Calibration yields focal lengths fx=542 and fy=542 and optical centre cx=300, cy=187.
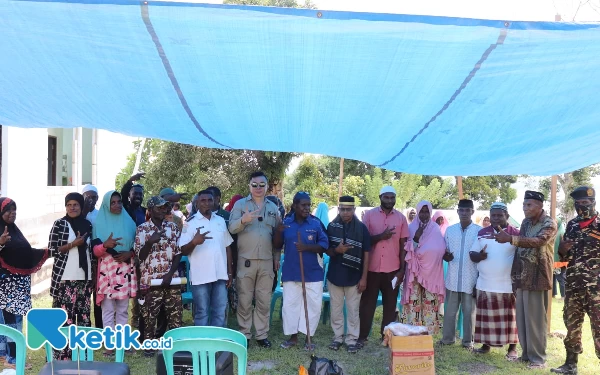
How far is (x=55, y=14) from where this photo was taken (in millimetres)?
2848

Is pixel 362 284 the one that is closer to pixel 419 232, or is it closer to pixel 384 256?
pixel 384 256

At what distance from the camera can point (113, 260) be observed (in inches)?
204

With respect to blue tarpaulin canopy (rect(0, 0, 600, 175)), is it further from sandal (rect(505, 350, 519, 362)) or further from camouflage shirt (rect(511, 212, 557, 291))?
sandal (rect(505, 350, 519, 362))

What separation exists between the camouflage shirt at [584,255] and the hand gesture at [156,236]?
391 cm

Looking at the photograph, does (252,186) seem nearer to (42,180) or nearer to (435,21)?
(435,21)

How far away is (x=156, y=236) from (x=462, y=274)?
329 cm

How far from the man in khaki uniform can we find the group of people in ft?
0.04

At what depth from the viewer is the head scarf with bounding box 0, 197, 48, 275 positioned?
4703 mm

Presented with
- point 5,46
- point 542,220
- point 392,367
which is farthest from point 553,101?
point 5,46

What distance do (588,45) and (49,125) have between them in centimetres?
384

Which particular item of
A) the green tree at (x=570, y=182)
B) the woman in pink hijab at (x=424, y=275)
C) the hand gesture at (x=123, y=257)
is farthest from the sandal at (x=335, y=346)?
the green tree at (x=570, y=182)

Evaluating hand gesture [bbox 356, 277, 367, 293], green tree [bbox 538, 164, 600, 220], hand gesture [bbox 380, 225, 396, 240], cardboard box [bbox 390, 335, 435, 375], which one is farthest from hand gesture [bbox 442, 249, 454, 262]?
green tree [bbox 538, 164, 600, 220]

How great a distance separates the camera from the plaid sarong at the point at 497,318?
5707 millimetres

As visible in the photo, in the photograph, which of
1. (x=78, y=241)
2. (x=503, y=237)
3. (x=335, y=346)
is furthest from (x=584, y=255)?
(x=78, y=241)
